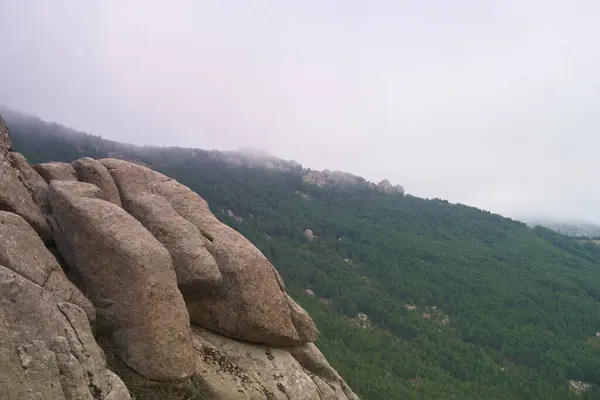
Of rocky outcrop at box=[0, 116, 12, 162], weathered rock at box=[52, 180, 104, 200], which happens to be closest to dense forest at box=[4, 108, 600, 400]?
weathered rock at box=[52, 180, 104, 200]

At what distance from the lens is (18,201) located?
16.4 metres

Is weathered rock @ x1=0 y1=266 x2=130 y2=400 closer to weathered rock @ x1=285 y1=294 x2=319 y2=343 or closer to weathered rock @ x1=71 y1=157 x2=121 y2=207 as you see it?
weathered rock @ x1=71 y1=157 x2=121 y2=207

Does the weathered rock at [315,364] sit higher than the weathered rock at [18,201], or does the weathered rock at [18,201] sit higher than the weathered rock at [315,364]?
the weathered rock at [18,201]

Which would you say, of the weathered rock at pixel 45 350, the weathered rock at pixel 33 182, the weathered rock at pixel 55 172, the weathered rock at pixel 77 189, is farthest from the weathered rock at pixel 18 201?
the weathered rock at pixel 45 350

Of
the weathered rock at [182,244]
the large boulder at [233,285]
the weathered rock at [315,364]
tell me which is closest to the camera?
the weathered rock at [182,244]

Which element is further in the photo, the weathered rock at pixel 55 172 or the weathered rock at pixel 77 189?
the weathered rock at pixel 55 172

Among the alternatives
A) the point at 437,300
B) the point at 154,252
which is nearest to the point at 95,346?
the point at 154,252

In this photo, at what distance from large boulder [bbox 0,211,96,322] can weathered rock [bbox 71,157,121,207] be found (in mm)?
4943

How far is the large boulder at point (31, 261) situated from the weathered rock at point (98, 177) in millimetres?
4943

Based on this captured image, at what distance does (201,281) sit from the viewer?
18172mm

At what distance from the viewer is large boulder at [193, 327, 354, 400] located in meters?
16.8

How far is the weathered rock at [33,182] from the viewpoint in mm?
18016

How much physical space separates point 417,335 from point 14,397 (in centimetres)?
13822

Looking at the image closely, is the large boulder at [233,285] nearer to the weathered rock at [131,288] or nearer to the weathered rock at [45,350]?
the weathered rock at [131,288]
